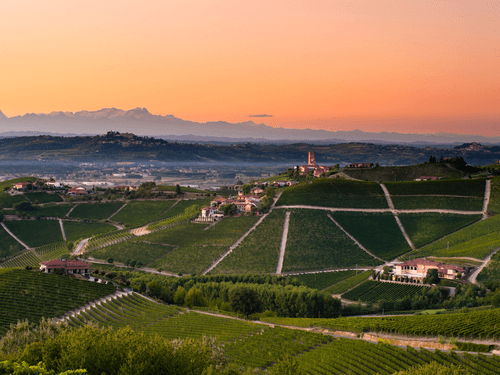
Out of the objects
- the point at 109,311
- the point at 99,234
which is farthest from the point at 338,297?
the point at 99,234

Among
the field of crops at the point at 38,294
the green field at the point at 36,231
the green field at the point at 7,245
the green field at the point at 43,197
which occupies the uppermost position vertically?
the green field at the point at 43,197

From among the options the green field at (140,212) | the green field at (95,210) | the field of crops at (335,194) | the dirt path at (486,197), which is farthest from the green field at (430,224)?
the green field at (95,210)

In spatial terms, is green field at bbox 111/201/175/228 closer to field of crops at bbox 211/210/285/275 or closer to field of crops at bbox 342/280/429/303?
field of crops at bbox 211/210/285/275

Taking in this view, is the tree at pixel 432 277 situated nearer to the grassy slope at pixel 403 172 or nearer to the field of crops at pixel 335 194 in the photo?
the field of crops at pixel 335 194

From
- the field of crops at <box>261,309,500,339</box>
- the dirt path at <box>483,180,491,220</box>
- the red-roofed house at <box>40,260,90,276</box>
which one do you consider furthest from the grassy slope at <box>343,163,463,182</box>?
the field of crops at <box>261,309,500,339</box>

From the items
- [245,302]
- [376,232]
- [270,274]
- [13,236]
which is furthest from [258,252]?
[13,236]
